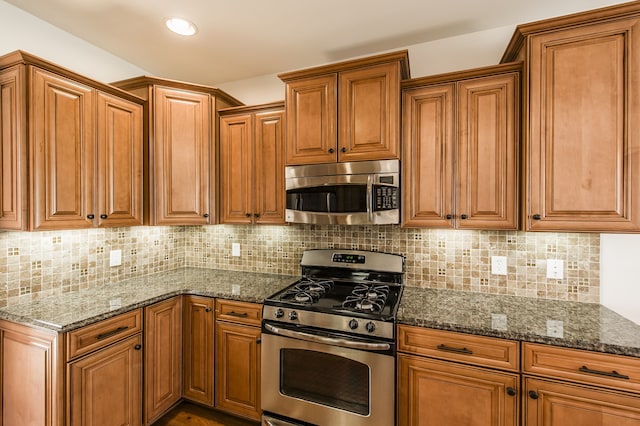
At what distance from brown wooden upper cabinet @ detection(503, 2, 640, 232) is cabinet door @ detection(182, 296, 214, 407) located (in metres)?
2.18

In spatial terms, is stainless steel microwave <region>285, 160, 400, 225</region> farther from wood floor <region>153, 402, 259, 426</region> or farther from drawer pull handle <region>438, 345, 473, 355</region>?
wood floor <region>153, 402, 259, 426</region>

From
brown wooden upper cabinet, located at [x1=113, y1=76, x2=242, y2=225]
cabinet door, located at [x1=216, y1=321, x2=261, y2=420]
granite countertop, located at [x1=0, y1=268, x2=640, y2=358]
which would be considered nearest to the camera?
granite countertop, located at [x1=0, y1=268, x2=640, y2=358]

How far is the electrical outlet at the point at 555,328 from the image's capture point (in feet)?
4.70

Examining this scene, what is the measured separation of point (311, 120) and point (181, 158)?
1116 millimetres

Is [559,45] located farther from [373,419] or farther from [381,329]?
[373,419]

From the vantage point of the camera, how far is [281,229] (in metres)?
2.65

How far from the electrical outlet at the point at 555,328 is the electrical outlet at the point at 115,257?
9.48 ft

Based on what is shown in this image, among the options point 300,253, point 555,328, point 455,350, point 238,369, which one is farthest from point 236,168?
point 555,328

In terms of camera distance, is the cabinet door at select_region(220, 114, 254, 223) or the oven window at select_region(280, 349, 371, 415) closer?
the oven window at select_region(280, 349, 371, 415)

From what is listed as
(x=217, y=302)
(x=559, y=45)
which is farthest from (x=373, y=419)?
(x=559, y=45)

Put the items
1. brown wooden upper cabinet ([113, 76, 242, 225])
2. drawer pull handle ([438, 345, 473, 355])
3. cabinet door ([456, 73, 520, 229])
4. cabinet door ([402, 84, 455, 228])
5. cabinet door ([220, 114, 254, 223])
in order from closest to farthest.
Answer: drawer pull handle ([438, 345, 473, 355]) < cabinet door ([456, 73, 520, 229]) < cabinet door ([402, 84, 455, 228]) < brown wooden upper cabinet ([113, 76, 242, 225]) < cabinet door ([220, 114, 254, 223])

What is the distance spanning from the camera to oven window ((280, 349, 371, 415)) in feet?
5.56

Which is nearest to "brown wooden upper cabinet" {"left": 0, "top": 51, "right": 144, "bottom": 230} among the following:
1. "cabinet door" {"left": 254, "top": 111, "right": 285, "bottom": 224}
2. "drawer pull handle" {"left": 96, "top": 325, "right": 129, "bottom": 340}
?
"drawer pull handle" {"left": 96, "top": 325, "right": 129, "bottom": 340}

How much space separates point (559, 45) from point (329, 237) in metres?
1.87
